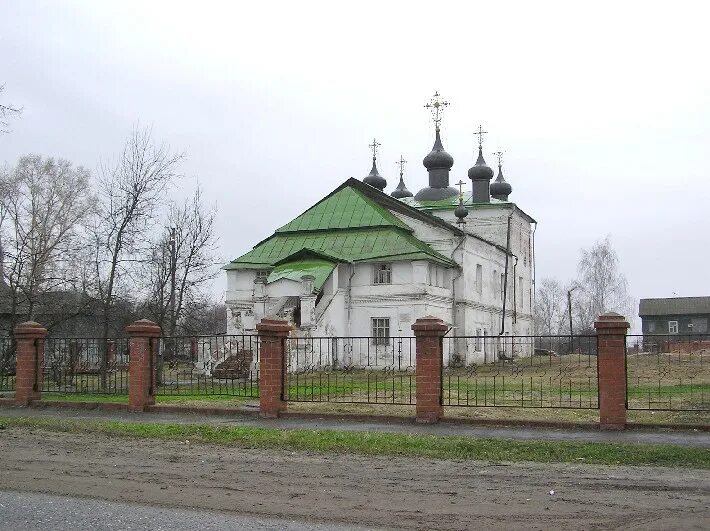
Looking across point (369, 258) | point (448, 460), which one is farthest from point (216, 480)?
point (369, 258)

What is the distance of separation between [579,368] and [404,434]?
3.86 metres

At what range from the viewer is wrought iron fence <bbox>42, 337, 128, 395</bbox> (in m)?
17.2

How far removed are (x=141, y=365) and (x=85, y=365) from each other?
2767 millimetres

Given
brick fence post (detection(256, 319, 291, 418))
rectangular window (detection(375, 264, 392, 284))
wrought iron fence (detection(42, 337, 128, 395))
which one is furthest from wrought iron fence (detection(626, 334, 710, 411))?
rectangular window (detection(375, 264, 392, 284))

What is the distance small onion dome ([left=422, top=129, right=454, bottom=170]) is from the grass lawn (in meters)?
42.0

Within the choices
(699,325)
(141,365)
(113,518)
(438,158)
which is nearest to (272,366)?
(141,365)

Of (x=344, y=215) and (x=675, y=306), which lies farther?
(x=675, y=306)

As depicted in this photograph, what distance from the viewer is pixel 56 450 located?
1057cm

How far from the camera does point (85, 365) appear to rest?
17.6 metres

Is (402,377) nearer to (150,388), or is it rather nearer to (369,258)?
(150,388)

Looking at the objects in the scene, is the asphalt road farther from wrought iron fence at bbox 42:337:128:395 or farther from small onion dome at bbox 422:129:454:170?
small onion dome at bbox 422:129:454:170

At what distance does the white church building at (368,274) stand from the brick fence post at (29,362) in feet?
53.0

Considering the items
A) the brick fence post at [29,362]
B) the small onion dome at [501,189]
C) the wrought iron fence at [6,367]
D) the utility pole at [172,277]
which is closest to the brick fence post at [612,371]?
the brick fence post at [29,362]

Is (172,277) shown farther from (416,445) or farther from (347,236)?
(416,445)
